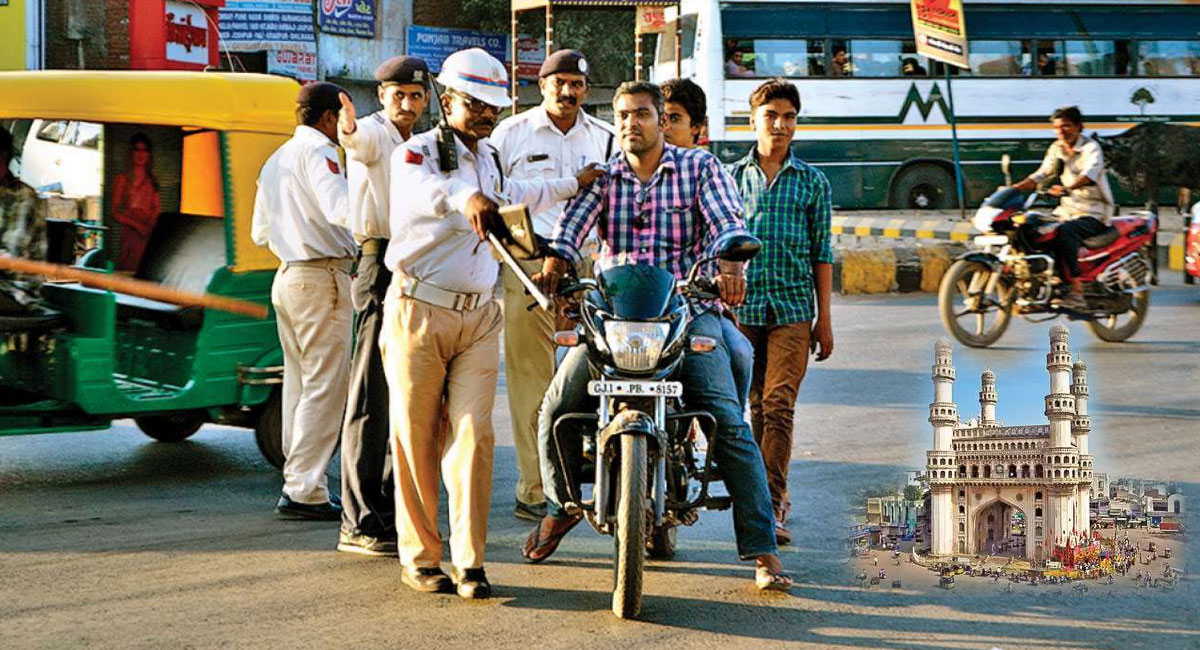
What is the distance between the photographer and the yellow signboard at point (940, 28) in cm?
2110

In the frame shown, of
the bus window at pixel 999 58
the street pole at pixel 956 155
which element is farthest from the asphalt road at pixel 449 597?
the bus window at pixel 999 58

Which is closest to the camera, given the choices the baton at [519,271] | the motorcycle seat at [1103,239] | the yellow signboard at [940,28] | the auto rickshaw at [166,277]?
the baton at [519,271]

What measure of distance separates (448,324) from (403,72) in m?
1.23

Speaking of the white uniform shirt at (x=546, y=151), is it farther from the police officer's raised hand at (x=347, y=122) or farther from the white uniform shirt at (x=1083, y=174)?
the white uniform shirt at (x=1083, y=174)

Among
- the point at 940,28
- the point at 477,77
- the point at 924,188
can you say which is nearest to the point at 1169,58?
the point at 924,188

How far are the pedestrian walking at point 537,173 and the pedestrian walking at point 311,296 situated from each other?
71cm

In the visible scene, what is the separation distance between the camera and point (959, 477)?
596cm

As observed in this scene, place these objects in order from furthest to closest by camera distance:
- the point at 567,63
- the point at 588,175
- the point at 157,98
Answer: the point at 157,98
the point at 567,63
the point at 588,175

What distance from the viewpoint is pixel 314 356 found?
22.9 ft

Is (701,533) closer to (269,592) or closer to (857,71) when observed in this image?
(269,592)

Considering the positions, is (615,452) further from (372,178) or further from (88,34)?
(88,34)

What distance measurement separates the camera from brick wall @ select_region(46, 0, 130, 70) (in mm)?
24219

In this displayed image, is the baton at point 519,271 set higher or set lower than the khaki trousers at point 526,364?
higher

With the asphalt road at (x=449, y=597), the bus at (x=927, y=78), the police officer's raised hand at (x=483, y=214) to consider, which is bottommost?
the asphalt road at (x=449, y=597)
